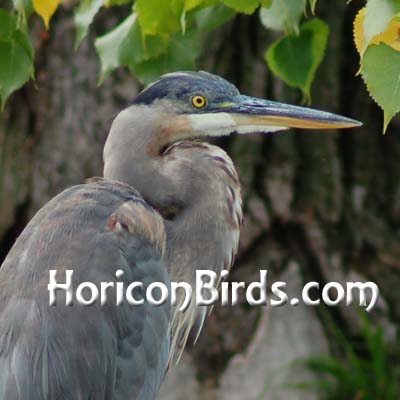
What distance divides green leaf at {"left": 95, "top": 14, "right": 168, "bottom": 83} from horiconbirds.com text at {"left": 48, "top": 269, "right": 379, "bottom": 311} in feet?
1.58

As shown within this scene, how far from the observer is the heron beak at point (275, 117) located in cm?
270

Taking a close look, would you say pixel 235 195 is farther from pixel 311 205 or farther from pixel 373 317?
pixel 373 317

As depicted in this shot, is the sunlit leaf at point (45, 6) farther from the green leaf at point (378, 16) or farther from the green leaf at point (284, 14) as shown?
the green leaf at point (378, 16)

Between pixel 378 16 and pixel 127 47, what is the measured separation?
982 mm

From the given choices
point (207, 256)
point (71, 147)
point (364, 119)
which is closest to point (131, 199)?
point (207, 256)

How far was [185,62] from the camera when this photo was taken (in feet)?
8.99

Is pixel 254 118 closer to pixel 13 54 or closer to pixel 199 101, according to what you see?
pixel 199 101

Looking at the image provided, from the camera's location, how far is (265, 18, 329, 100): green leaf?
104 inches

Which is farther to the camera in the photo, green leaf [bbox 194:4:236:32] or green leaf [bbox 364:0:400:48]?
green leaf [bbox 194:4:236:32]

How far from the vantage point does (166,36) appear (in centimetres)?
262

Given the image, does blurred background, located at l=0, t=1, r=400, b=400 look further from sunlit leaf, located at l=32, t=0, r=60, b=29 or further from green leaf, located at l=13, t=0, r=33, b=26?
sunlit leaf, located at l=32, t=0, r=60, b=29

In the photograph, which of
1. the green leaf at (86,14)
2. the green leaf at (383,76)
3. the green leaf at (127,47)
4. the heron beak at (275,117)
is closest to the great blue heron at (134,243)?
the heron beak at (275,117)

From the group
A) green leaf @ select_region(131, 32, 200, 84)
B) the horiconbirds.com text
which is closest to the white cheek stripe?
green leaf @ select_region(131, 32, 200, 84)

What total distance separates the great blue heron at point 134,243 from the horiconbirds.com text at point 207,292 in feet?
0.05
